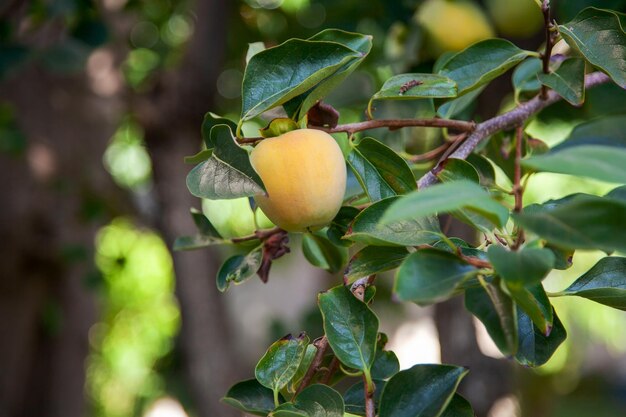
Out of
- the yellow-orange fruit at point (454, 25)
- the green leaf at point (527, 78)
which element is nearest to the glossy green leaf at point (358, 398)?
the green leaf at point (527, 78)

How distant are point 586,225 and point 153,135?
1.33 meters

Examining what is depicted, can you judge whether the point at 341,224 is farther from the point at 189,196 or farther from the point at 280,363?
the point at 189,196

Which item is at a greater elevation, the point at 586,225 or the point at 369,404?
the point at 586,225

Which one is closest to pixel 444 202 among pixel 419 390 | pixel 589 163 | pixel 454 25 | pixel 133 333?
pixel 589 163

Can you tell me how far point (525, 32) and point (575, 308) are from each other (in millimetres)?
4375

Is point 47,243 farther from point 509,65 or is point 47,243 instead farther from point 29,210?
point 509,65

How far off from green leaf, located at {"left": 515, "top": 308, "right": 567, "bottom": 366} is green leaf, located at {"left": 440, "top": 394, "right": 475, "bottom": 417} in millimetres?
53

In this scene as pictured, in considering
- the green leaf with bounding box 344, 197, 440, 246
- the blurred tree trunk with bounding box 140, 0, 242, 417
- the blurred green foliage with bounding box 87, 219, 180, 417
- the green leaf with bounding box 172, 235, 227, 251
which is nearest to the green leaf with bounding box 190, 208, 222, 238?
the green leaf with bounding box 172, 235, 227, 251

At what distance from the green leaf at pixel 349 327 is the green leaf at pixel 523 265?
0.12 meters

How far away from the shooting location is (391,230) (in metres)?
0.48

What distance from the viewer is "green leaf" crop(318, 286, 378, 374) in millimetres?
498

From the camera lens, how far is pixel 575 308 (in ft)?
16.6

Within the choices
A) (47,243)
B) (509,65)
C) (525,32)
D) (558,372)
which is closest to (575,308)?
(558,372)

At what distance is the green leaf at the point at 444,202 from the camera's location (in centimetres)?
34
